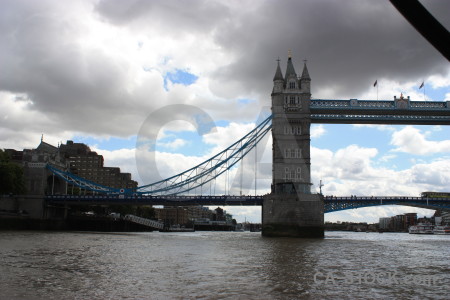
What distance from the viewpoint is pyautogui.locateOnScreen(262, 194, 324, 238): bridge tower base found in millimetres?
48562

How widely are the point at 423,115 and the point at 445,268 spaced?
44.6m

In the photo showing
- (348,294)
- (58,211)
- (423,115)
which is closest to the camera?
(348,294)

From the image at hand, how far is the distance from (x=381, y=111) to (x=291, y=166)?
46.7 ft

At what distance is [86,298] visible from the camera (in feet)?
31.4

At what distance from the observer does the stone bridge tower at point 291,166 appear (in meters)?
48.9

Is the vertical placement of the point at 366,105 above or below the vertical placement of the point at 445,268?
above

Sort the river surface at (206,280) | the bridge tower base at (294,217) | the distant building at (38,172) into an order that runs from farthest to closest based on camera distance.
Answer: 1. the distant building at (38,172)
2. the bridge tower base at (294,217)
3. the river surface at (206,280)

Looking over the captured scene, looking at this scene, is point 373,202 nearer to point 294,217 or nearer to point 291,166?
point 291,166

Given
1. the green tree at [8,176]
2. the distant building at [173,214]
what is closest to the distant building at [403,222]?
the distant building at [173,214]

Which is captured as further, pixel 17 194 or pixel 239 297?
pixel 17 194

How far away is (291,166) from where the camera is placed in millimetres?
52594

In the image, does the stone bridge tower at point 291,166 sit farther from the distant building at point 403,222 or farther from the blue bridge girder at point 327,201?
the distant building at point 403,222

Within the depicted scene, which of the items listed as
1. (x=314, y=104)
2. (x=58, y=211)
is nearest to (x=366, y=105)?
(x=314, y=104)

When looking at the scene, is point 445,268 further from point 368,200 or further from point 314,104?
point 368,200
